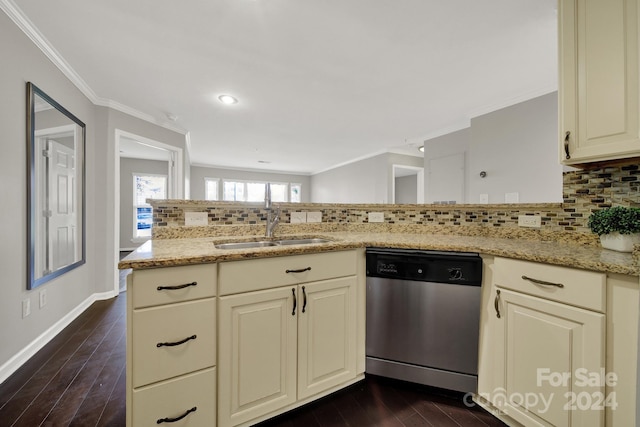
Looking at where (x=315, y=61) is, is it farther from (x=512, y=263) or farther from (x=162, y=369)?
(x=162, y=369)

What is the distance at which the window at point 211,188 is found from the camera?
750 cm

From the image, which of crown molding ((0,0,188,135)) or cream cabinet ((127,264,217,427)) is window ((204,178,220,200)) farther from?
cream cabinet ((127,264,217,427))

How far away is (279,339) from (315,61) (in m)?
2.16

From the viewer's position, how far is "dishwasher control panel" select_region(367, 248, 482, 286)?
4.19ft

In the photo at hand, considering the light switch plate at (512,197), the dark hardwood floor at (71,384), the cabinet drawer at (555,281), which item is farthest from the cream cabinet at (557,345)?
the light switch plate at (512,197)

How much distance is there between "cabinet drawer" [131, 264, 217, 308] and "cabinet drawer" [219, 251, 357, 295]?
58mm

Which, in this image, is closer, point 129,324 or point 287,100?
point 129,324

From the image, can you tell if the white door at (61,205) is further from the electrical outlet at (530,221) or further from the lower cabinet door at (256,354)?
the electrical outlet at (530,221)

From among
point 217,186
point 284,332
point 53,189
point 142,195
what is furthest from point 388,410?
point 217,186

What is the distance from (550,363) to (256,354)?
4.06 ft

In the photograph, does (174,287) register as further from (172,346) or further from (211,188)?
(211,188)

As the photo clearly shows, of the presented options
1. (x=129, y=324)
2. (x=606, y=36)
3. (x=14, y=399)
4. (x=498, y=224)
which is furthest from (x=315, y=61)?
(x=14, y=399)

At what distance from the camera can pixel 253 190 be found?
829cm

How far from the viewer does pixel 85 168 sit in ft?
8.80
